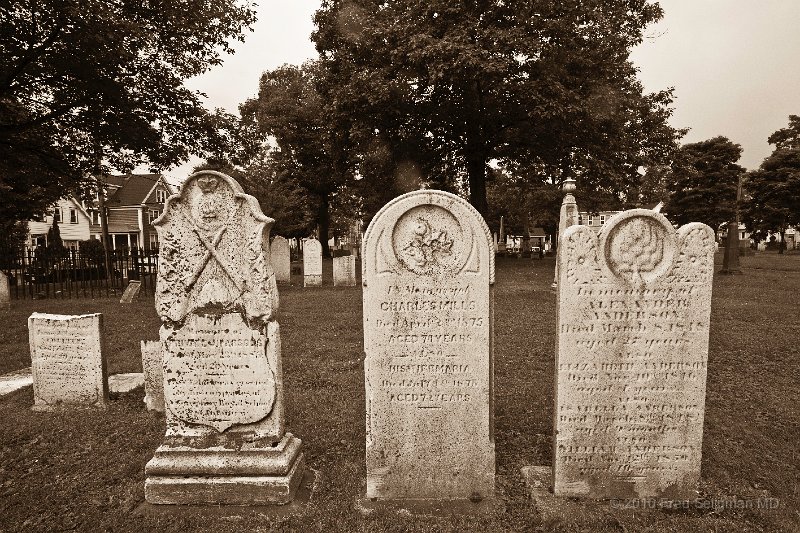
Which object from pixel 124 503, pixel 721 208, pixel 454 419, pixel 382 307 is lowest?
pixel 124 503

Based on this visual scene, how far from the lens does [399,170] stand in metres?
22.4

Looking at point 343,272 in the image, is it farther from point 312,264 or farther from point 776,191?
point 776,191

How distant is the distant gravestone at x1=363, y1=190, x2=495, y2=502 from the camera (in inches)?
139

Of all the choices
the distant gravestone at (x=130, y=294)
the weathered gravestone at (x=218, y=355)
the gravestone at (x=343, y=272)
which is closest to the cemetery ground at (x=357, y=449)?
the weathered gravestone at (x=218, y=355)

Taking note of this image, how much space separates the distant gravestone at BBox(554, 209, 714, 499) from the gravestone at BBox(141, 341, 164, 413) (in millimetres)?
4331

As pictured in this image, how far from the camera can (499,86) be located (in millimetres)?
18203

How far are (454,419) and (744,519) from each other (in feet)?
7.05

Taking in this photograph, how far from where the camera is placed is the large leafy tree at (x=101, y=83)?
1101 centimetres

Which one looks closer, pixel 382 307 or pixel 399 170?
pixel 382 307

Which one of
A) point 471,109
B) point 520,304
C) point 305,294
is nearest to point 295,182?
point 471,109

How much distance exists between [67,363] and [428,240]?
497cm

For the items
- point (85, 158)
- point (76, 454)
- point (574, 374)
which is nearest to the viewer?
point (574, 374)

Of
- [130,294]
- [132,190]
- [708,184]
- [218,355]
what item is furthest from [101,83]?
[708,184]

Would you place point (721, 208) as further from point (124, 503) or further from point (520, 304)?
point (124, 503)
